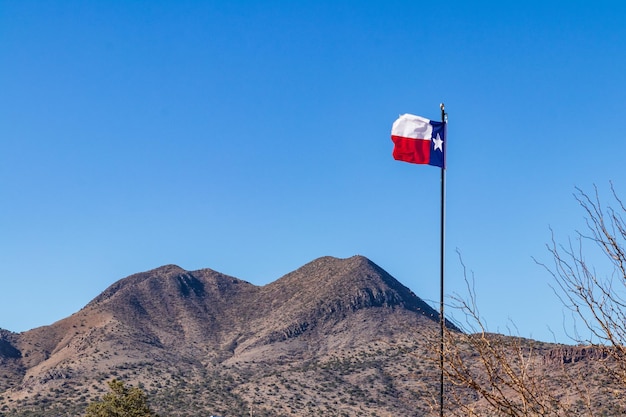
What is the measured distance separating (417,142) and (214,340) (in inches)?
4904

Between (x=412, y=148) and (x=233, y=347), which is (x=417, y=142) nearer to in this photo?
(x=412, y=148)

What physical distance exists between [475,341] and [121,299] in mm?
141103

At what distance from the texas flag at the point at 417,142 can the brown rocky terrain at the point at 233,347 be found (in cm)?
5800

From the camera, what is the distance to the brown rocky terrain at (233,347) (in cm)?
9475

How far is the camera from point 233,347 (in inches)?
5281

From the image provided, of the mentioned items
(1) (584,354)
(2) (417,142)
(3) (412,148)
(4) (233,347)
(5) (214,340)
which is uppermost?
(5) (214,340)

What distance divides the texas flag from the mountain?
74.6 m

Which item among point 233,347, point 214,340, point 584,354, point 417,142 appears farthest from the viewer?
point 214,340

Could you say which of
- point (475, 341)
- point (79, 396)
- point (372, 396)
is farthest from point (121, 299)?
point (475, 341)

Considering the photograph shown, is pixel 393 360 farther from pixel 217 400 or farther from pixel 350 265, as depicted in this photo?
pixel 350 265

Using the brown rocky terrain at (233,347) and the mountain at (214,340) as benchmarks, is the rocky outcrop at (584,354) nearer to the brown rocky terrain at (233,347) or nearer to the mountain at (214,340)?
the brown rocky terrain at (233,347)

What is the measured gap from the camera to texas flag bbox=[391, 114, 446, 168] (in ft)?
57.8

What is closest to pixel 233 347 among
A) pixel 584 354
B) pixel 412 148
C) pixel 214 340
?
pixel 214 340

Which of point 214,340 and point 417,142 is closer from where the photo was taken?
point 417,142
